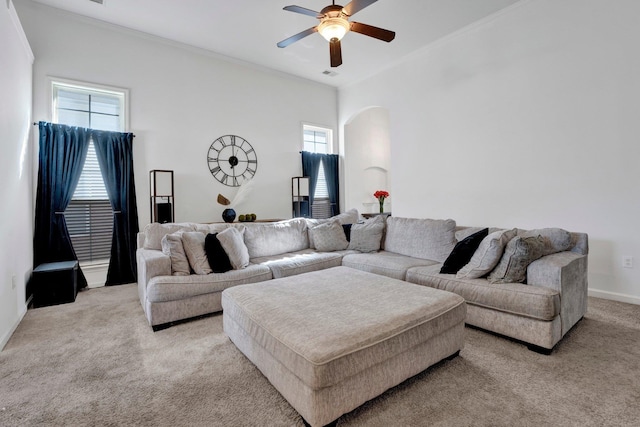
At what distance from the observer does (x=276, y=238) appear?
153 inches

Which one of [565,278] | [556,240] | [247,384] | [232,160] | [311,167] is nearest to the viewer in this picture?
[247,384]

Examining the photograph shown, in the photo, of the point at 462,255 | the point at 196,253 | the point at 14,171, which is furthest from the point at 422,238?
the point at 14,171

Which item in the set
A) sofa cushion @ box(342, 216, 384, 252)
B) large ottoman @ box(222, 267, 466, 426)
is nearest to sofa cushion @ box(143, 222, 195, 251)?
large ottoman @ box(222, 267, 466, 426)

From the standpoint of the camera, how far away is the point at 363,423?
4.85ft

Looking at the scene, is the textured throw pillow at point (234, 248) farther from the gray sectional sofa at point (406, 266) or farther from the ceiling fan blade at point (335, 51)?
the ceiling fan blade at point (335, 51)

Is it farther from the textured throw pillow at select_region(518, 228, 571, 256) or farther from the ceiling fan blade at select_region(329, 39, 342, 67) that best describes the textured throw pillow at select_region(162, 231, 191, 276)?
the textured throw pillow at select_region(518, 228, 571, 256)

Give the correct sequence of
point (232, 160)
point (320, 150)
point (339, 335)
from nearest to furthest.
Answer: point (339, 335), point (232, 160), point (320, 150)

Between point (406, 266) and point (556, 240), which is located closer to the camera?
point (556, 240)

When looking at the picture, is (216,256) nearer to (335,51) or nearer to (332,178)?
(335,51)

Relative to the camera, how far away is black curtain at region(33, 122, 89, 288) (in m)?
3.59

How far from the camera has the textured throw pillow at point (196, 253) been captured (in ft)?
Answer: 9.52

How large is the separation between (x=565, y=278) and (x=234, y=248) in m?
2.81

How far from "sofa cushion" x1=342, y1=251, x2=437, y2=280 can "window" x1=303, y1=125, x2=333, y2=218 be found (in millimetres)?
2611

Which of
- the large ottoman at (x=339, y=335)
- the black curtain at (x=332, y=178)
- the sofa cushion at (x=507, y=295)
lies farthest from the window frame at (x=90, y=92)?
the sofa cushion at (x=507, y=295)
